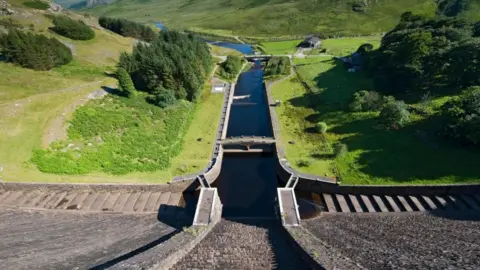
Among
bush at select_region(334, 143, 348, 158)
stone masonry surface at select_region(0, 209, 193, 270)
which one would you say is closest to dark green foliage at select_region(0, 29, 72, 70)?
stone masonry surface at select_region(0, 209, 193, 270)

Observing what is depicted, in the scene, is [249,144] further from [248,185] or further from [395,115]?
[395,115]

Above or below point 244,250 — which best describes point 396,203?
below

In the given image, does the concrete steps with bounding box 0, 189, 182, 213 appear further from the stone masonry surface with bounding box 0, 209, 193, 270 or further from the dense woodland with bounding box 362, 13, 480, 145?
the dense woodland with bounding box 362, 13, 480, 145

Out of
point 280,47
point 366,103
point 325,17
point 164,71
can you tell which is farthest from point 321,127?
point 325,17

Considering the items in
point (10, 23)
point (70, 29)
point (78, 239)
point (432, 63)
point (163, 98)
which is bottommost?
point (78, 239)

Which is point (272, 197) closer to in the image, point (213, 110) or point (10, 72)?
point (213, 110)

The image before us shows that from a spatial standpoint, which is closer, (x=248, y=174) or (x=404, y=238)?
(x=404, y=238)
